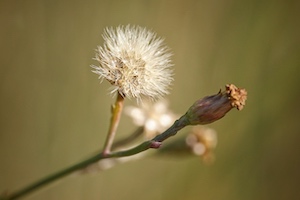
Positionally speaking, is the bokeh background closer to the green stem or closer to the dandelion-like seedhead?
the green stem

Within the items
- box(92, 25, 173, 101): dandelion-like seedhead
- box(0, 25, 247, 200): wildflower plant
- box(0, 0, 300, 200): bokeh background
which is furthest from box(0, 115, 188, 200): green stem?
box(0, 0, 300, 200): bokeh background

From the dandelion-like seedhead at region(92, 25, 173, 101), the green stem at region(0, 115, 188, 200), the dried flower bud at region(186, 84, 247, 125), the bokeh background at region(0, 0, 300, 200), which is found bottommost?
the green stem at region(0, 115, 188, 200)

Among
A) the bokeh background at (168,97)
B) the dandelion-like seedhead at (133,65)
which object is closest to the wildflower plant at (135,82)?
the dandelion-like seedhead at (133,65)

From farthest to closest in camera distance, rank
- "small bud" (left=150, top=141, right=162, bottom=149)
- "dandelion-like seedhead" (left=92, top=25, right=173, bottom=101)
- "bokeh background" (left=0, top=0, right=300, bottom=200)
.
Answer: "bokeh background" (left=0, top=0, right=300, bottom=200), "dandelion-like seedhead" (left=92, top=25, right=173, bottom=101), "small bud" (left=150, top=141, right=162, bottom=149)

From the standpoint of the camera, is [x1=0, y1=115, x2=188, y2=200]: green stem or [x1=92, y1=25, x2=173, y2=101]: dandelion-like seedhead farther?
[x1=92, y1=25, x2=173, y2=101]: dandelion-like seedhead

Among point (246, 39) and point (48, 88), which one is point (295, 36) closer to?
point (246, 39)

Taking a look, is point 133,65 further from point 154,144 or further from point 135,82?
point 154,144

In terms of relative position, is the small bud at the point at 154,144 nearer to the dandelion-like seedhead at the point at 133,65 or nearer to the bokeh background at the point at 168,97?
the dandelion-like seedhead at the point at 133,65
